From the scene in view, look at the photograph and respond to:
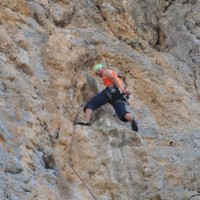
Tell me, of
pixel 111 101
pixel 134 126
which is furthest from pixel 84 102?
pixel 134 126

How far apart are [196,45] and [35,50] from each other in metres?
5.63

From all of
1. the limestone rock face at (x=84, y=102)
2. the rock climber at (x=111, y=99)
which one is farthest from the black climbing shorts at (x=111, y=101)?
the limestone rock face at (x=84, y=102)

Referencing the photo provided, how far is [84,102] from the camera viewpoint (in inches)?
381

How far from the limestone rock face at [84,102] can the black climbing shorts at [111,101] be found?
0.18 meters

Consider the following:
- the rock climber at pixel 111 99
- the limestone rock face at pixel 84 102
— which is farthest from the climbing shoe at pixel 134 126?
the limestone rock face at pixel 84 102

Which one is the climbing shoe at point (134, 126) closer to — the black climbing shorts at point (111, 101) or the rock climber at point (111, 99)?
the rock climber at point (111, 99)

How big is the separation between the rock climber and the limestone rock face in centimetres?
18

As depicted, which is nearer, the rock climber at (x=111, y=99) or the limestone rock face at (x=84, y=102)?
the limestone rock face at (x=84, y=102)

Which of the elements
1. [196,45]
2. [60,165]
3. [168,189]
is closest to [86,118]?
[60,165]

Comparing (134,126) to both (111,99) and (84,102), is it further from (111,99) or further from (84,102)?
(84,102)

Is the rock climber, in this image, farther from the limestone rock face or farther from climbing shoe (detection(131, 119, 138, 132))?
the limestone rock face

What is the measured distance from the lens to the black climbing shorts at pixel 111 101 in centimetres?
923

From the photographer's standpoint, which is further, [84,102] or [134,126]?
[84,102]

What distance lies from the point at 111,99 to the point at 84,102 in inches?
24.0
